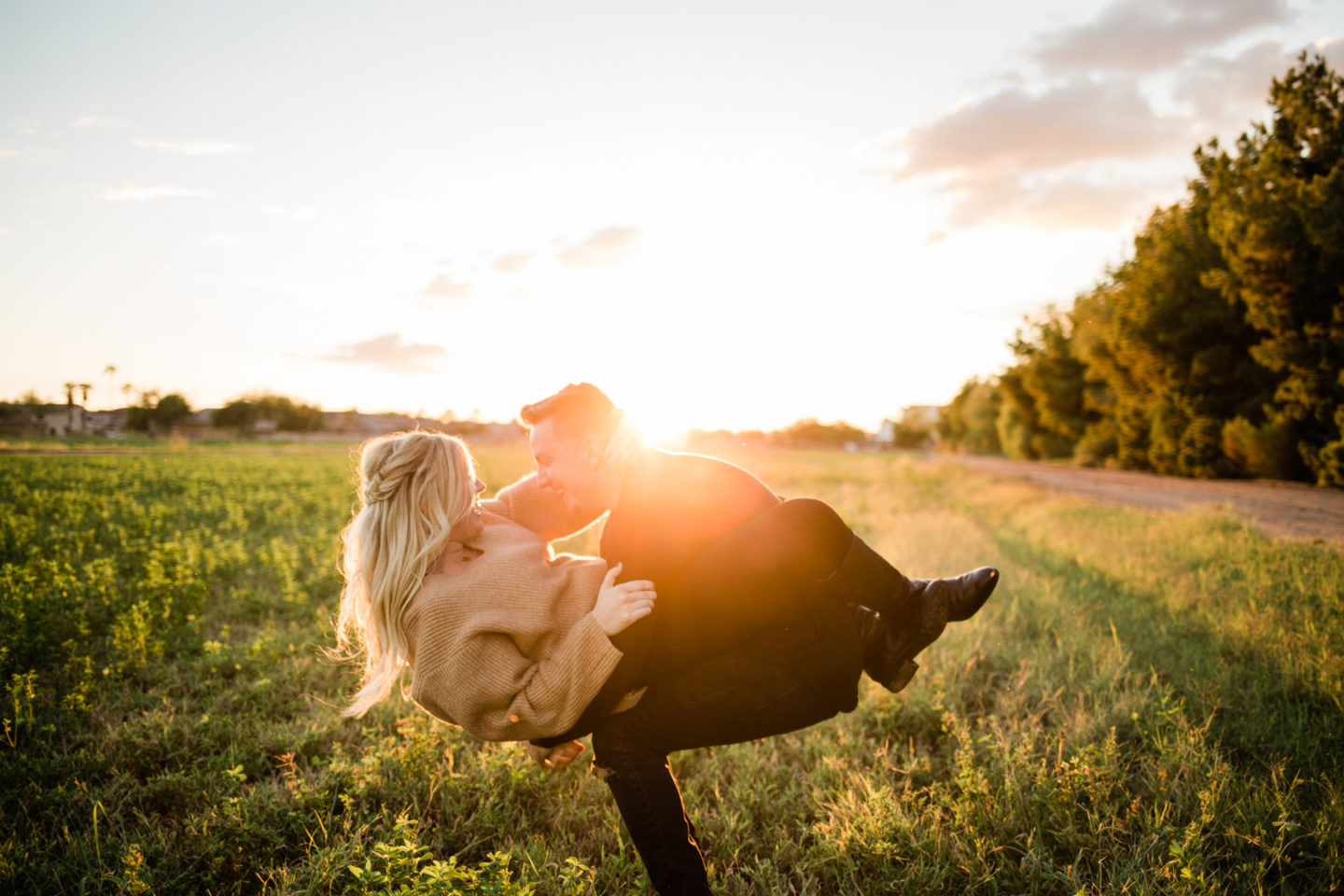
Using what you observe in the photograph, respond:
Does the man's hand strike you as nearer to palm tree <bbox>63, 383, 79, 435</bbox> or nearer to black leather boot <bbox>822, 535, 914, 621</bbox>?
black leather boot <bbox>822, 535, 914, 621</bbox>

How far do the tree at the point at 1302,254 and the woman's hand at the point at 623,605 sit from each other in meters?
18.3

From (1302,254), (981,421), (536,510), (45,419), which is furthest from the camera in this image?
(45,419)

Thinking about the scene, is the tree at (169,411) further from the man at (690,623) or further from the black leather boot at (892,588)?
the black leather boot at (892,588)

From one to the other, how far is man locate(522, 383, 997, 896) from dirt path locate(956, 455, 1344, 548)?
303 inches

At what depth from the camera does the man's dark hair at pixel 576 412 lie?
283 cm

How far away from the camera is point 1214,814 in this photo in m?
2.59

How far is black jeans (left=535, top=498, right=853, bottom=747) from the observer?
2.35 metres

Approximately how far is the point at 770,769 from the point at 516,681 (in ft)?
6.30

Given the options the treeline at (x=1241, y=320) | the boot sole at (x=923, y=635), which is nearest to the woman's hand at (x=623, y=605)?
the boot sole at (x=923, y=635)

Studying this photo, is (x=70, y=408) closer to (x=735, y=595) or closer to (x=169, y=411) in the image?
(x=169, y=411)

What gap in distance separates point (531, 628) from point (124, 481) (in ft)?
73.3

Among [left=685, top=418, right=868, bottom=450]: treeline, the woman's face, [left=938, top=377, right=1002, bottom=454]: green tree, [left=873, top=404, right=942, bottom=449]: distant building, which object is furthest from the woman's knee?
[left=873, top=404, right=942, bottom=449]: distant building

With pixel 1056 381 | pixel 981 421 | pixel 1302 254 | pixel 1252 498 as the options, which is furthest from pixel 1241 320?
pixel 981 421

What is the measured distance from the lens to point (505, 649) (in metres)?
2.20
